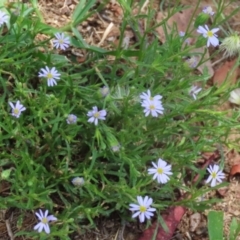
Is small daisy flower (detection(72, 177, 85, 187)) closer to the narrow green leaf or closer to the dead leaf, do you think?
the narrow green leaf

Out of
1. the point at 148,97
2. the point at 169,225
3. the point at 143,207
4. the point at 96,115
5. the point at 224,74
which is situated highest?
the point at 148,97

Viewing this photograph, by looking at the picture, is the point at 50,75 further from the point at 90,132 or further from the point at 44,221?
the point at 44,221

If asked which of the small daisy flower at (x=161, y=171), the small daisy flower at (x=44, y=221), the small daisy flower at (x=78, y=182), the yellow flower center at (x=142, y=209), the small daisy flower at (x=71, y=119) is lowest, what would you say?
the small daisy flower at (x=44, y=221)

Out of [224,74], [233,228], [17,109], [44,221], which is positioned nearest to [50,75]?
[17,109]

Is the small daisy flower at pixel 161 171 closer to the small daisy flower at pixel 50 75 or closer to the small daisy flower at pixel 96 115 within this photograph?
the small daisy flower at pixel 96 115

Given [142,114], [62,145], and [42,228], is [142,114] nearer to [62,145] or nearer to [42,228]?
[62,145]

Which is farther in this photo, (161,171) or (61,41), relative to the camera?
(61,41)

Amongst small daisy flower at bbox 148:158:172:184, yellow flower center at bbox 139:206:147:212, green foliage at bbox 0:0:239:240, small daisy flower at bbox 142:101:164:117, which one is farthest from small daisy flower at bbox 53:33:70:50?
yellow flower center at bbox 139:206:147:212

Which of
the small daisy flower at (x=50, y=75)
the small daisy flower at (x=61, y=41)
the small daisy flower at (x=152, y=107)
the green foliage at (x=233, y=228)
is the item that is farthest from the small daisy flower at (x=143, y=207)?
the small daisy flower at (x=61, y=41)
